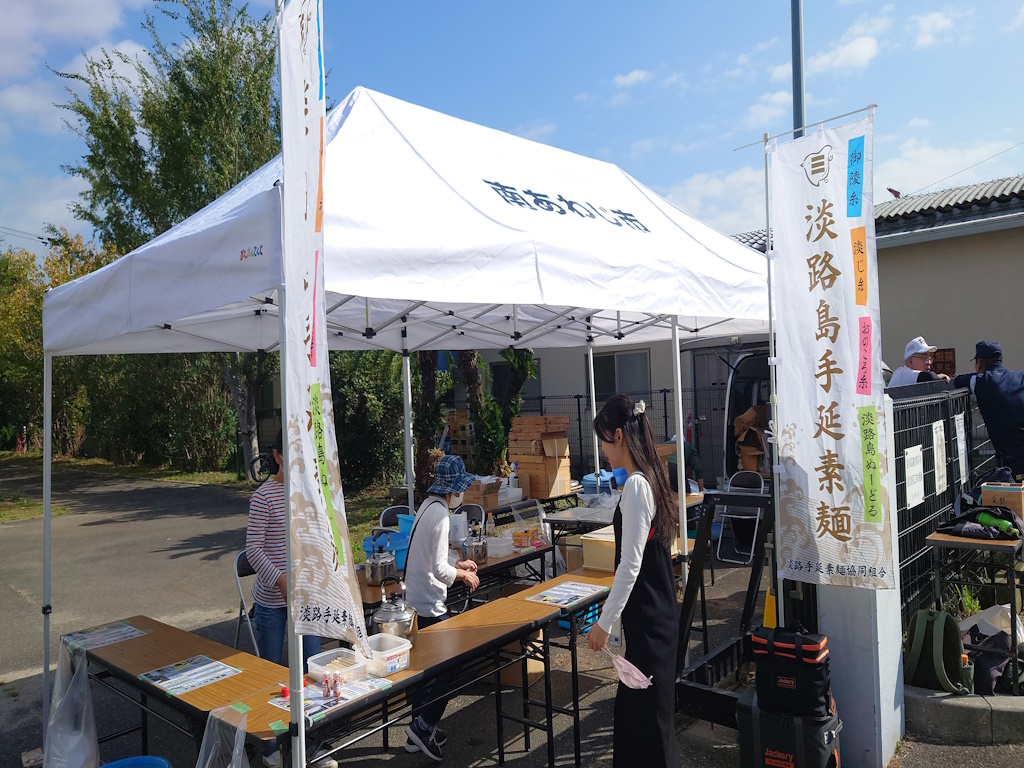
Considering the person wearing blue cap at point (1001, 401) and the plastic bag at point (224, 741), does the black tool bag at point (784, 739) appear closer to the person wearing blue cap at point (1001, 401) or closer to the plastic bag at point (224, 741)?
the plastic bag at point (224, 741)

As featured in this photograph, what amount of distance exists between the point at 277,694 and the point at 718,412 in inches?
437

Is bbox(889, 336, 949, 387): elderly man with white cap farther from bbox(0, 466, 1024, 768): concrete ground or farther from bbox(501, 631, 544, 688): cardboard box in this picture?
bbox(501, 631, 544, 688): cardboard box

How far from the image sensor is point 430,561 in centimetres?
407

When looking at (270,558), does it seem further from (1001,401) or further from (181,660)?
(1001,401)

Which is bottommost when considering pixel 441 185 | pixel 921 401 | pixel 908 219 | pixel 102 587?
pixel 102 587

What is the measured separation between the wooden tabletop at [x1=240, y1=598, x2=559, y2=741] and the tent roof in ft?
5.38

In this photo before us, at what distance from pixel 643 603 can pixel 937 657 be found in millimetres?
2118

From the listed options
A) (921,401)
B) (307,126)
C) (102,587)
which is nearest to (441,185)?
(307,126)

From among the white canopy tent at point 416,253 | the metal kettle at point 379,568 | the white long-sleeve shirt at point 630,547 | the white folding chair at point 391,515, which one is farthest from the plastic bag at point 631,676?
the white folding chair at point 391,515

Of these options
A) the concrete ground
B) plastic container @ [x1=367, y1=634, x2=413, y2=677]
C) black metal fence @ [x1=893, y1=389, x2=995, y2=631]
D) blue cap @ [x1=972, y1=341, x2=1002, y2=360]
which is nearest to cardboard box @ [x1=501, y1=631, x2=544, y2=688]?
the concrete ground

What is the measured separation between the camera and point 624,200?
595 cm

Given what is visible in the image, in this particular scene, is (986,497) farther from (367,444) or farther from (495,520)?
(367,444)

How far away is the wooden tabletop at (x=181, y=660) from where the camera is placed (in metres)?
2.90

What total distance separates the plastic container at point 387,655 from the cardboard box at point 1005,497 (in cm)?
425
